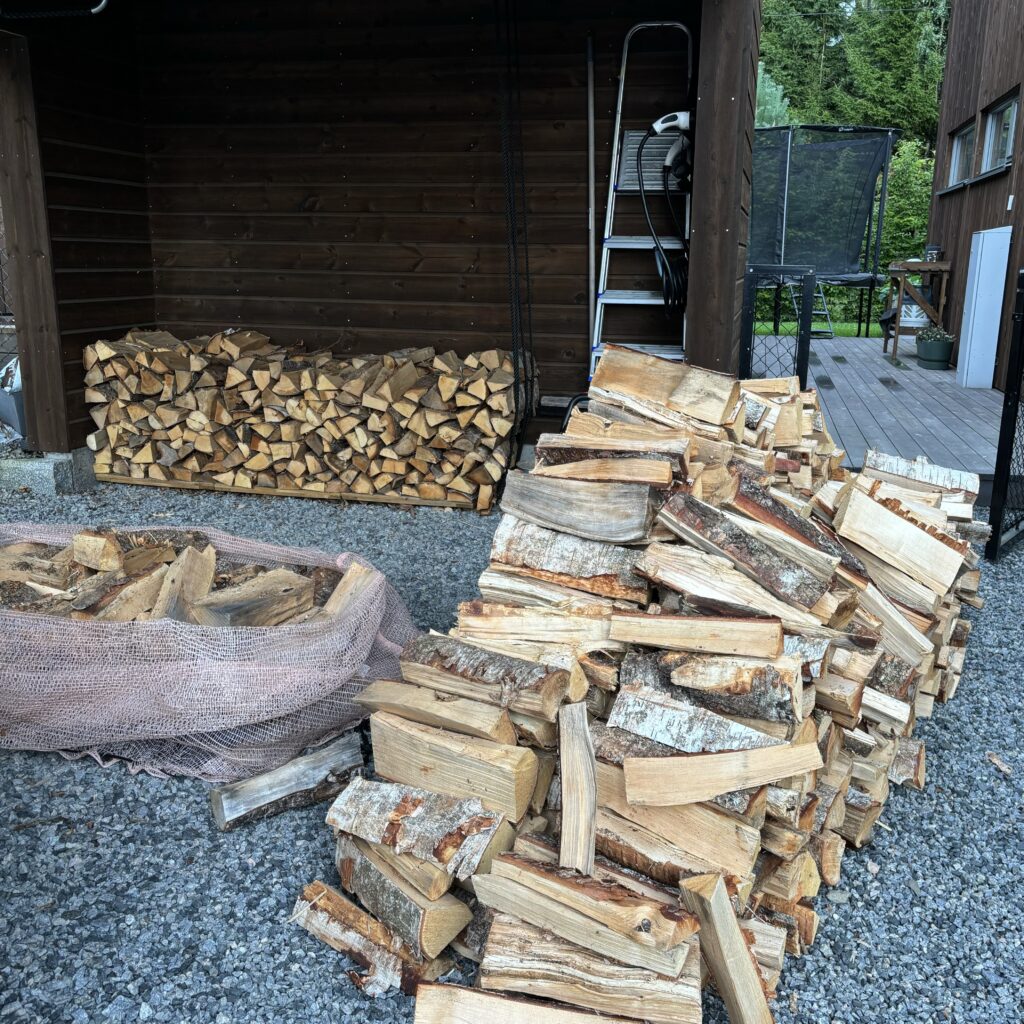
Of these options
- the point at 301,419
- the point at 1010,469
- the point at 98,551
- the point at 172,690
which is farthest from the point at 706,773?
the point at 301,419

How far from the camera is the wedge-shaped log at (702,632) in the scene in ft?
6.14

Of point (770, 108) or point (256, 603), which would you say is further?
point (770, 108)

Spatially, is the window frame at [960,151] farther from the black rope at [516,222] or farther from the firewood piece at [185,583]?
the firewood piece at [185,583]

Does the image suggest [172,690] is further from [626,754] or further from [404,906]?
[626,754]

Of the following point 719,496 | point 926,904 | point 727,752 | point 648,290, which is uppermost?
point 648,290

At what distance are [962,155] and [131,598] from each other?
1079 cm

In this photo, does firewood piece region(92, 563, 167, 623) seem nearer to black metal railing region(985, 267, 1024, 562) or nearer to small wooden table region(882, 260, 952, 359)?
black metal railing region(985, 267, 1024, 562)

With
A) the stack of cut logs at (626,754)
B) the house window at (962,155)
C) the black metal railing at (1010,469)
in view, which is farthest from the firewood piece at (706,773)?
the house window at (962,155)

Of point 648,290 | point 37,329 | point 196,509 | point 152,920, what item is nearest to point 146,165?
point 37,329

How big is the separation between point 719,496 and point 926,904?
99 cm

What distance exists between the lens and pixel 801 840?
1877mm

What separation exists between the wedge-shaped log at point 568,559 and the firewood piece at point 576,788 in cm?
32

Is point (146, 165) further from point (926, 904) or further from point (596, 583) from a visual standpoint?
point (926, 904)

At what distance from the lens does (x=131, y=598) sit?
2674mm
